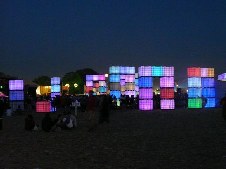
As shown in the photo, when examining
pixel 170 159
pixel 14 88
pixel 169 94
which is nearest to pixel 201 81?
pixel 169 94

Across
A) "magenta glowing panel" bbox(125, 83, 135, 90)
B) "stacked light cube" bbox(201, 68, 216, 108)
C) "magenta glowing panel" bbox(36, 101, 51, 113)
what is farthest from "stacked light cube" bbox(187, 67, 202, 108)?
"magenta glowing panel" bbox(36, 101, 51, 113)

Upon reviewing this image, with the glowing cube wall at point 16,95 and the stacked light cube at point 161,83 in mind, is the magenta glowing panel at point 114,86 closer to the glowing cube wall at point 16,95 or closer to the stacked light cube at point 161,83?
the stacked light cube at point 161,83

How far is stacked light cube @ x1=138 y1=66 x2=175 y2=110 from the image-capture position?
1657 inches

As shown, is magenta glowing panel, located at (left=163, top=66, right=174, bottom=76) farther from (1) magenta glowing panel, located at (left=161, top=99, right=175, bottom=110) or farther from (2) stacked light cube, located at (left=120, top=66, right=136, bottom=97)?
(2) stacked light cube, located at (left=120, top=66, right=136, bottom=97)

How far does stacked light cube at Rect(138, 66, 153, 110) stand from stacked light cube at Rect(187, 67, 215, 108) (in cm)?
407

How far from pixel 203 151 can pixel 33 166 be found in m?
4.73

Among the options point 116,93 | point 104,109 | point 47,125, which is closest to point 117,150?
point 47,125

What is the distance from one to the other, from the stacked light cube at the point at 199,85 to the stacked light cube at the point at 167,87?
2.53 metres

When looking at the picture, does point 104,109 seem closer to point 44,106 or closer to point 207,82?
point 44,106

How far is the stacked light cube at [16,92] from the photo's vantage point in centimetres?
3972

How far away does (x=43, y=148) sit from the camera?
1457 cm

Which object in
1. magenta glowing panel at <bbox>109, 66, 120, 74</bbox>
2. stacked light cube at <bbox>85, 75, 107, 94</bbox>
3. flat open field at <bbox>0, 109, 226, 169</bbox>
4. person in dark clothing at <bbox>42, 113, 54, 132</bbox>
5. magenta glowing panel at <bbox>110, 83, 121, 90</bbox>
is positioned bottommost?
flat open field at <bbox>0, 109, 226, 169</bbox>

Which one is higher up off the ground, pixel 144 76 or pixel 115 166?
pixel 144 76

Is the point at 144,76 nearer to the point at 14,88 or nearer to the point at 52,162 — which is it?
the point at 14,88
